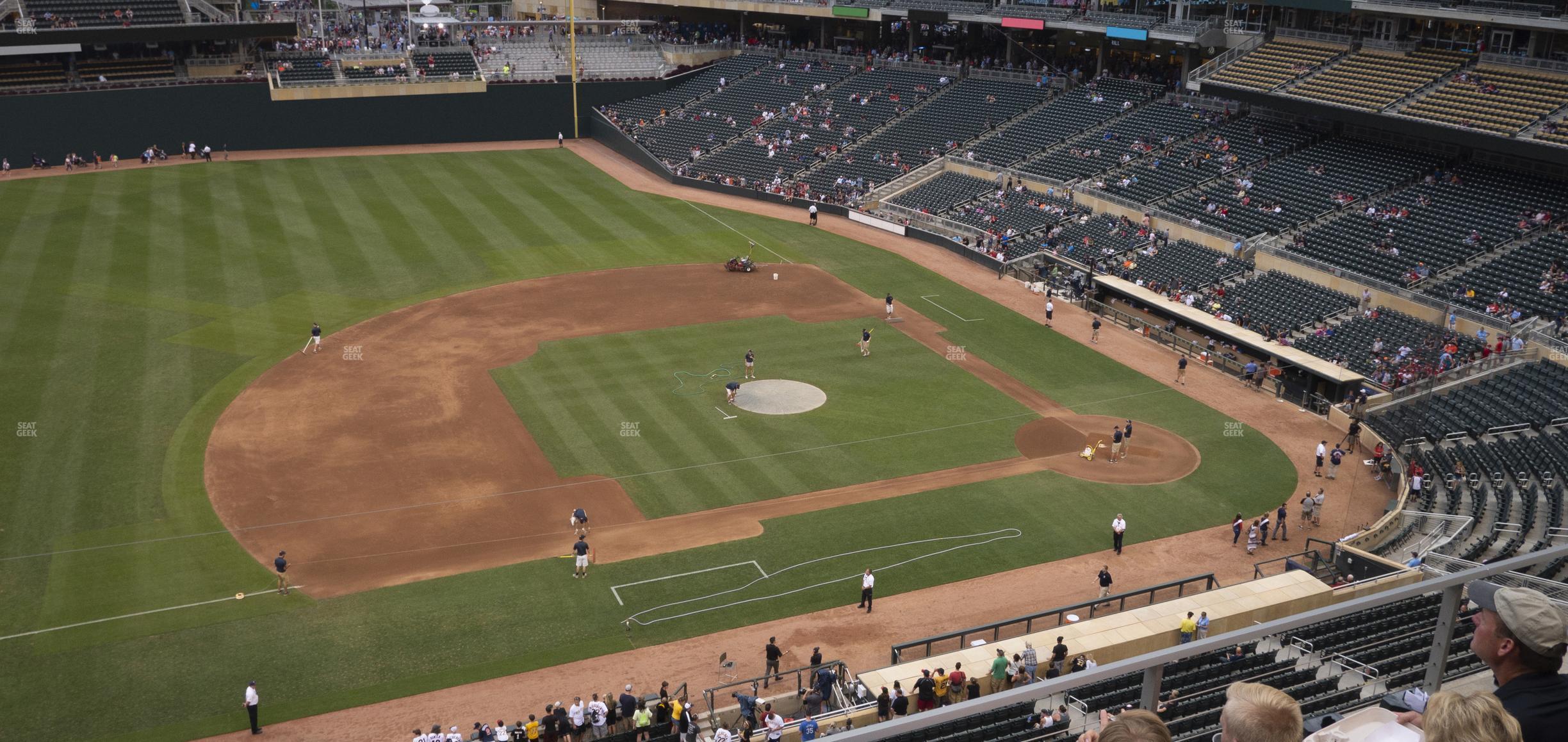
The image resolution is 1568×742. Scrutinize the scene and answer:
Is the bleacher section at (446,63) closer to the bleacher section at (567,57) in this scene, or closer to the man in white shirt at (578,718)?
the bleacher section at (567,57)

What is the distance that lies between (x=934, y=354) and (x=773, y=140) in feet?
106

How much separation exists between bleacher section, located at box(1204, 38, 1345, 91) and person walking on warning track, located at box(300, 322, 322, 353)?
43192 millimetres

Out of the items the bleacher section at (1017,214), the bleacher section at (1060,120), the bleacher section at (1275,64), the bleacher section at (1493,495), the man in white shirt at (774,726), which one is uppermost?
the bleacher section at (1275,64)

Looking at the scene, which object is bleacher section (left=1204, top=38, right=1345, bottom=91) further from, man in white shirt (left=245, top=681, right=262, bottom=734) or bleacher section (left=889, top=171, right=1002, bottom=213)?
man in white shirt (left=245, top=681, right=262, bottom=734)

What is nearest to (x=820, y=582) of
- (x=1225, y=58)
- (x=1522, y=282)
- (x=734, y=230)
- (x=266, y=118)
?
(x=1522, y=282)

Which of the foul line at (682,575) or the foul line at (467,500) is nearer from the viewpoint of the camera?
the foul line at (682,575)

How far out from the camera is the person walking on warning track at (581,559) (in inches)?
1185

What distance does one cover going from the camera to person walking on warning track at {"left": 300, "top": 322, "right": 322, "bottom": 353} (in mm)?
43406

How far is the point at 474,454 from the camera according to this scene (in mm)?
36656

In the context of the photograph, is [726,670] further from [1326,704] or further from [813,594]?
[1326,704]

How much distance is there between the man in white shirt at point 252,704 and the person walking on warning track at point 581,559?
27.3ft

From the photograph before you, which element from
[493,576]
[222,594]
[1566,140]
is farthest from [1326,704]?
[1566,140]

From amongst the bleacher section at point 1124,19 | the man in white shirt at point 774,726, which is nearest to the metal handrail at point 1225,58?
the bleacher section at point 1124,19

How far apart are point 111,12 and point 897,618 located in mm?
64077
